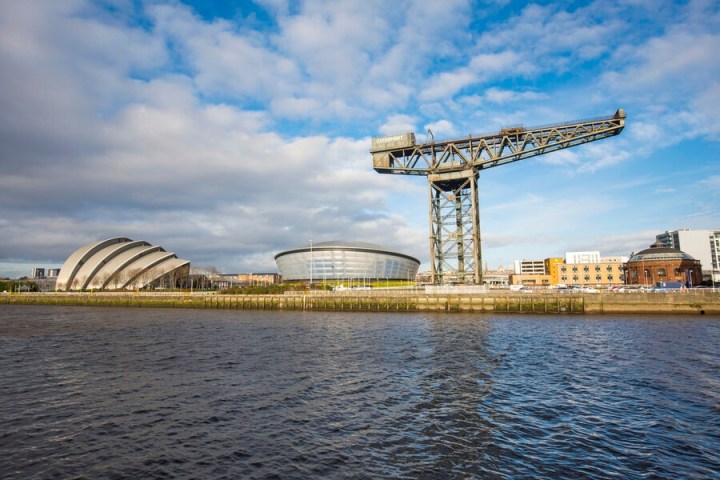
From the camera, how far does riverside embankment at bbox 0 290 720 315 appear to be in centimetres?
5069

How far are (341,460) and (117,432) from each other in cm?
720

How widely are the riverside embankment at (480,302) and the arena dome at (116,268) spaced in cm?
4582

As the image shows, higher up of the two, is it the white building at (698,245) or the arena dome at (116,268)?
the white building at (698,245)

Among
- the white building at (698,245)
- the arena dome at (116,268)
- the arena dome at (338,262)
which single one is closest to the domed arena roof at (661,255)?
the arena dome at (338,262)

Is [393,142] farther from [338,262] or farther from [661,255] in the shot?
[661,255]

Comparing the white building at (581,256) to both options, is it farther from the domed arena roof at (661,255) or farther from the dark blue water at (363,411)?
the dark blue water at (363,411)

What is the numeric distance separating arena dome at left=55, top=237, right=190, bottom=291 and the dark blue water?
95.9 metres

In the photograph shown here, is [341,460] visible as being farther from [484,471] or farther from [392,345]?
[392,345]

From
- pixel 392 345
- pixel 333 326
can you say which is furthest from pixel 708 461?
pixel 333 326

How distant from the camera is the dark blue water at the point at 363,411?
10.4m

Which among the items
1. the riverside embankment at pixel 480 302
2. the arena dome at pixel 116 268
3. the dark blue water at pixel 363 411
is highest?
the arena dome at pixel 116 268

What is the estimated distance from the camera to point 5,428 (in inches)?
508

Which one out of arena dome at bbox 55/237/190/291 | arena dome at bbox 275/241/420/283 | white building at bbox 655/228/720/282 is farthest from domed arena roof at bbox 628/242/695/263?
arena dome at bbox 55/237/190/291

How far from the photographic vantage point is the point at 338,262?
4786 inches
